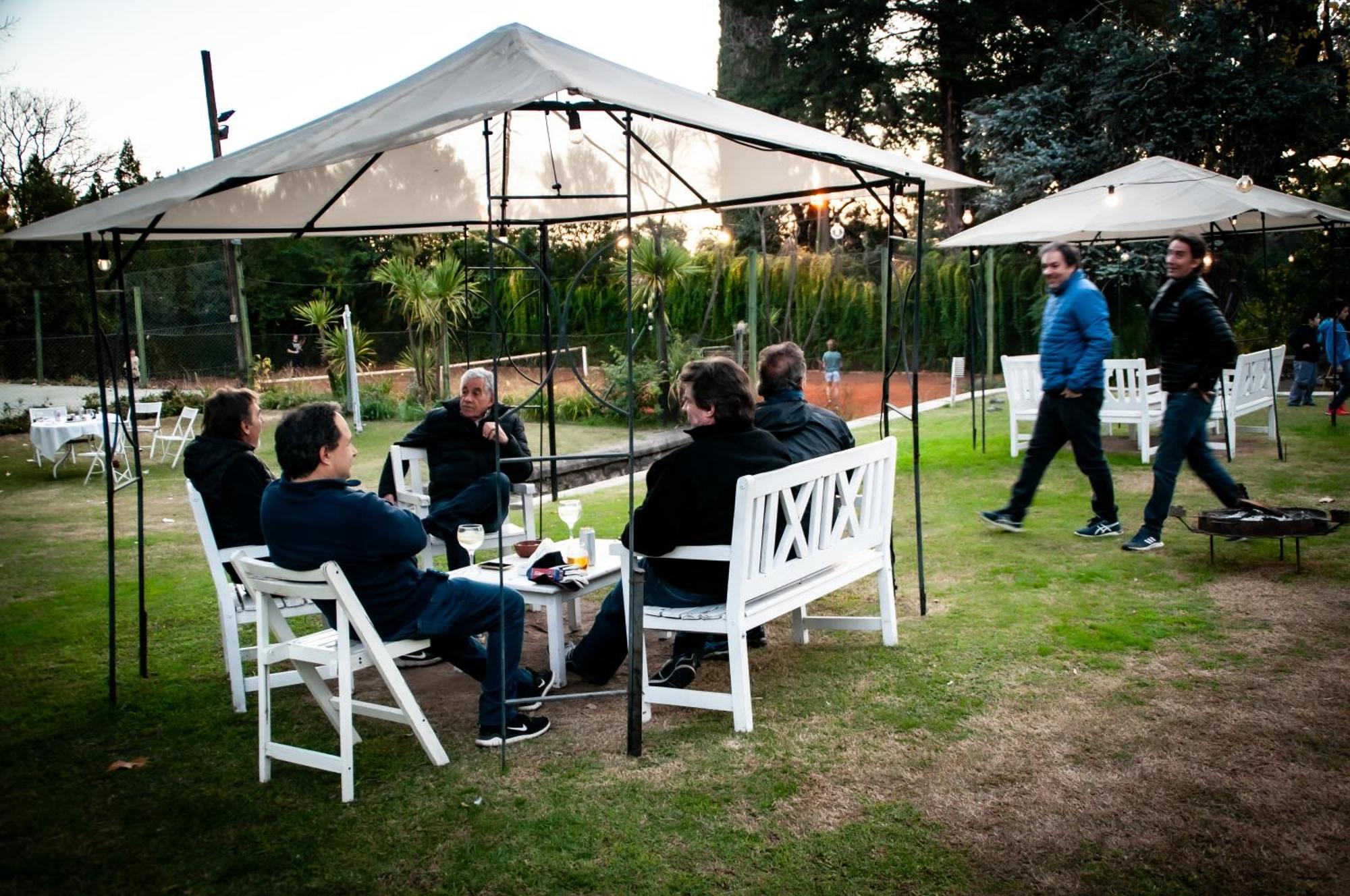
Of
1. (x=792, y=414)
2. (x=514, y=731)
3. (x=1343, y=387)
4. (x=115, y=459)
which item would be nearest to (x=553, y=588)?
(x=514, y=731)

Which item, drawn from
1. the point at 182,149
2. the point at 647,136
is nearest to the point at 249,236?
the point at 647,136

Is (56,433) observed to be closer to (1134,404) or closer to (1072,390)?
(1072,390)

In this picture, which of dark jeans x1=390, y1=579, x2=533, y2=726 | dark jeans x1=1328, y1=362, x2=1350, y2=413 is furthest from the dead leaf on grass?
dark jeans x1=1328, y1=362, x2=1350, y2=413

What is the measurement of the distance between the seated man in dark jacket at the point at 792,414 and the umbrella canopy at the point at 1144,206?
5.17 meters

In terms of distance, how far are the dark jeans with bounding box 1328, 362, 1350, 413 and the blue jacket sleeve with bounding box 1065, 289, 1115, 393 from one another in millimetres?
6320

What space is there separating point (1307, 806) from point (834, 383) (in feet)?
42.5

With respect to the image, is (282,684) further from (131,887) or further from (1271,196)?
(1271,196)

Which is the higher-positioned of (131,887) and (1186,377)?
(1186,377)

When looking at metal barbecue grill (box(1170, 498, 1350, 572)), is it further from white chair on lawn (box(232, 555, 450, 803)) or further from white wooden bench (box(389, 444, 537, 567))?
white chair on lawn (box(232, 555, 450, 803))

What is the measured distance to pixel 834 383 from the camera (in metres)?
15.6

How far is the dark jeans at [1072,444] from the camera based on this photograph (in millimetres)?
6051

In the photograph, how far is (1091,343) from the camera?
604 cm

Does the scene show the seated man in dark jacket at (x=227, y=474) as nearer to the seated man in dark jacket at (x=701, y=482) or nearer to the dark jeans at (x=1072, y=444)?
the seated man in dark jacket at (x=701, y=482)

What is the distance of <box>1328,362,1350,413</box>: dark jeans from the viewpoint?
1077 centimetres
